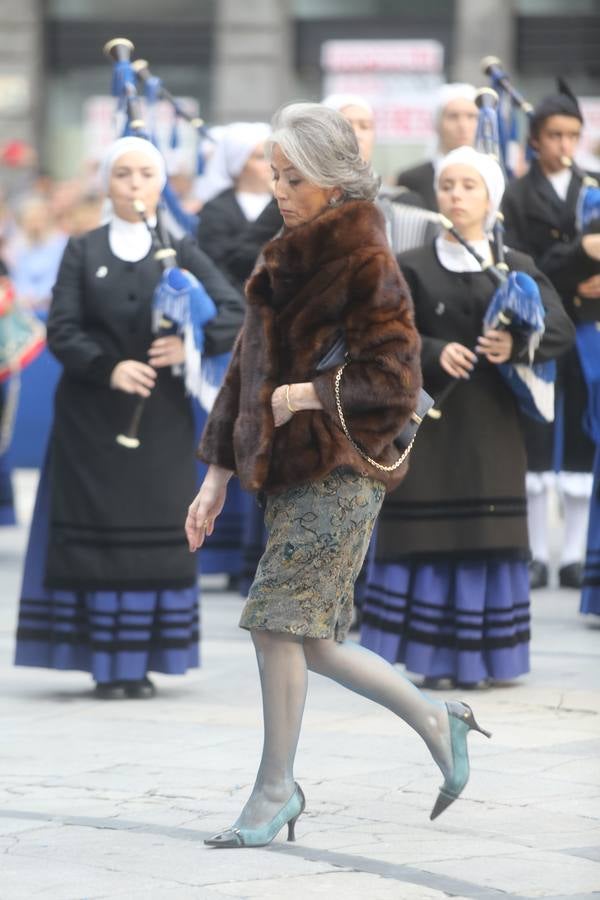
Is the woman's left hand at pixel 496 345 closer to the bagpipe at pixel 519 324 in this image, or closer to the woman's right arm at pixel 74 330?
the bagpipe at pixel 519 324

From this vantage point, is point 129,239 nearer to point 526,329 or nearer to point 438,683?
point 526,329

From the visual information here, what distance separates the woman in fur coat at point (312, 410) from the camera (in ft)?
17.3

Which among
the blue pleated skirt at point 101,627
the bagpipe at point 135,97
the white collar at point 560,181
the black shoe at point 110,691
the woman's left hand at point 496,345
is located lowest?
the black shoe at point 110,691

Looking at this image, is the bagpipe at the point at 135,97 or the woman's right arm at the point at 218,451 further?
the bagpipe at the point at 135,97

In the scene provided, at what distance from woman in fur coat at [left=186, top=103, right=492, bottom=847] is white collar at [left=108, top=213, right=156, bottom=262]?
7.97 ft

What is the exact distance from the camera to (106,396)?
774cm

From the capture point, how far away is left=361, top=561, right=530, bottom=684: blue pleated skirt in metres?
7.74

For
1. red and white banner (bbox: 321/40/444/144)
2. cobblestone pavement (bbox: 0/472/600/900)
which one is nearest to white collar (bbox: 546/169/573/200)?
cobblestone pavement (bbox: 0/472/600/900)

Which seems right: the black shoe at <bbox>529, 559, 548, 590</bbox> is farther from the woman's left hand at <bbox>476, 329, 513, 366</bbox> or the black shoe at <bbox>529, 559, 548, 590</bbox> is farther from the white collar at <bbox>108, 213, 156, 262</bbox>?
the white collar at <bbox>108, 213, 156, 262</bbox>

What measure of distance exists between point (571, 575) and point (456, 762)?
516 cm

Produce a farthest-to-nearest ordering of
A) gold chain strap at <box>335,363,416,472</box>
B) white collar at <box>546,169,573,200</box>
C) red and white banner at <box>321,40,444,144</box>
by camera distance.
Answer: red and white banner at <box>321,40,444,144</box>, white collar at <box>546,169,573,200</box>, gold chain strap at <box>335,363,416,472</box>

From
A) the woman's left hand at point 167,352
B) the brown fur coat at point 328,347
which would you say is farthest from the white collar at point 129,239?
the brown fur coat at point 328,347

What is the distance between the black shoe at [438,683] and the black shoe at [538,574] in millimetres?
2684

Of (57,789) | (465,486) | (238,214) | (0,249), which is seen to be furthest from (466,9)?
(57,789)
